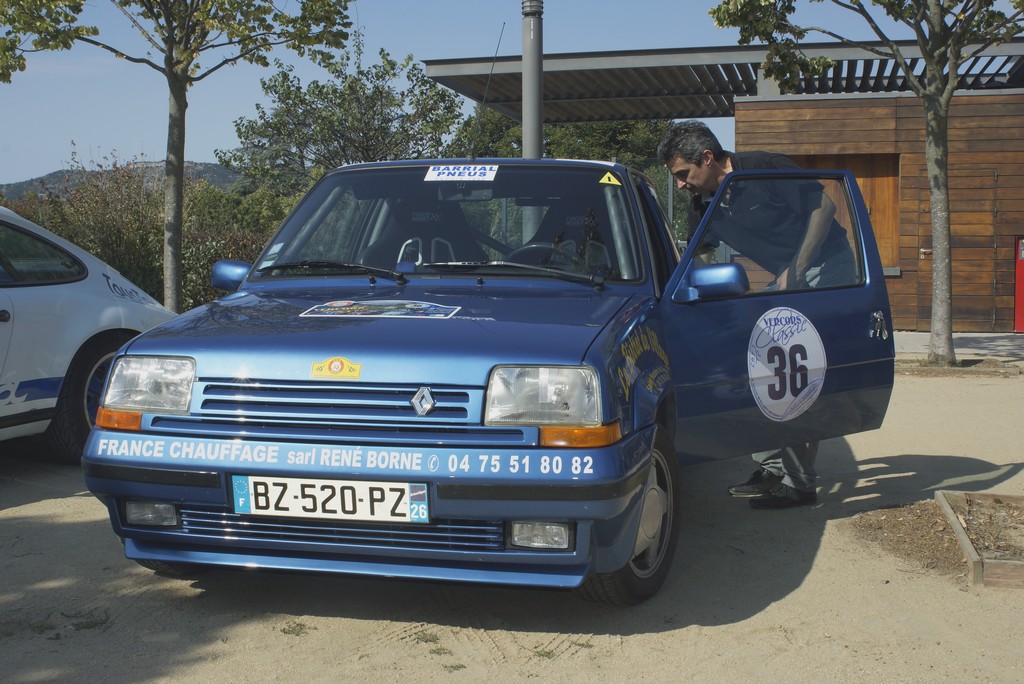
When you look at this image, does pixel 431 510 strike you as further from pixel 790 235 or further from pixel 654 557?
pixel 790 235

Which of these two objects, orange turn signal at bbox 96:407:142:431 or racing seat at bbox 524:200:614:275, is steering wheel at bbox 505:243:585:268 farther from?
orange turn signal at bbox 96:407:142:431

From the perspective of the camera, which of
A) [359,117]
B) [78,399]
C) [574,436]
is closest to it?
[574,436]

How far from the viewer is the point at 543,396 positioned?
11.5ft

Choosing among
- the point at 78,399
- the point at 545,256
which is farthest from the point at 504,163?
the point at 78,399

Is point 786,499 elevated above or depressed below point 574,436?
below

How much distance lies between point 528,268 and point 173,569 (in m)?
1.77

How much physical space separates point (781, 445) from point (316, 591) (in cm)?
219

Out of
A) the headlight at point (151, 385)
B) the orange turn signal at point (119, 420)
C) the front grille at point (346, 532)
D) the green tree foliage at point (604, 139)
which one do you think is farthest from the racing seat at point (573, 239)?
the green tree foliage at point (604, 139)

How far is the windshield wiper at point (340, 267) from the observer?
15.0 ft

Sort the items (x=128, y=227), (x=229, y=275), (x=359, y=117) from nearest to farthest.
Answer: (x=229, y=275), (x=128, y=227), (x=359, y=117)

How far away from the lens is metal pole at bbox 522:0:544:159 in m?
9.51

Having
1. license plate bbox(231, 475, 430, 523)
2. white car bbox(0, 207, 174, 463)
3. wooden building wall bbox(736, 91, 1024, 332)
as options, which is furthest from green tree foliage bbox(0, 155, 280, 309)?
license plate bbox(231, 475, 430, 523)

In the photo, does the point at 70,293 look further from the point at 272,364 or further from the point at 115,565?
the point at 272,364

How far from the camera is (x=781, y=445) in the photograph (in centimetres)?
516
